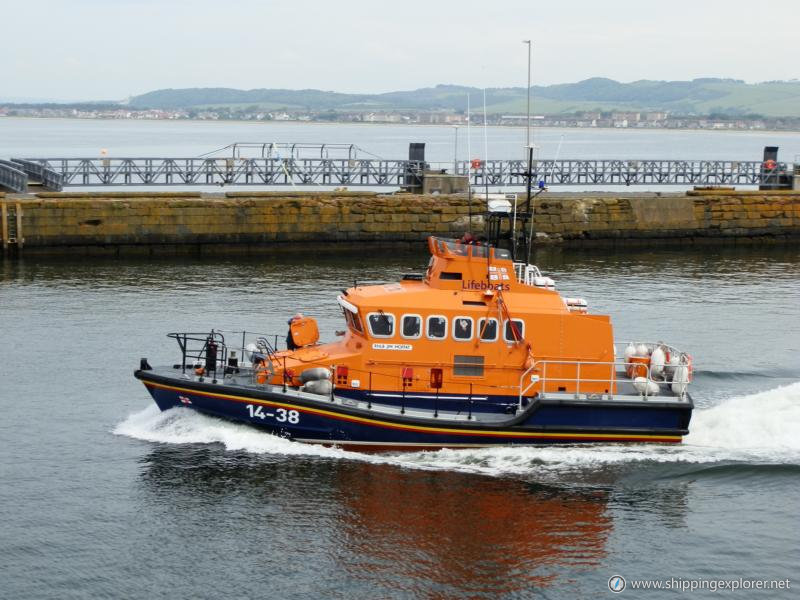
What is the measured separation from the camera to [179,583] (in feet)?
45.2

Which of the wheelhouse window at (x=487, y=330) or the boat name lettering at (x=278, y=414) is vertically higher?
the wheelhouse window at (x=487, y=330)

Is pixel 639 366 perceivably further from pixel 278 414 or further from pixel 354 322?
pixel 278 414

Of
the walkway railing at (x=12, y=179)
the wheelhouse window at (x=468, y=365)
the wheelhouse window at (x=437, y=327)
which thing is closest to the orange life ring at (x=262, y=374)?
the wheelhouse window at (x=437, y=327)

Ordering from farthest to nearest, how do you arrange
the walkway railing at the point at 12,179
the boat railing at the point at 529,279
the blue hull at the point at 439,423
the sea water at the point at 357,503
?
the walkway railing at the point at 12,179, the boat railing at the point at 529,279, the blue hull at the point at 439,423, the sea water at the point at 357,503

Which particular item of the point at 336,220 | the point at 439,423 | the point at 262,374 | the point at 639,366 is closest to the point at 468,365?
A: the point at 439,423

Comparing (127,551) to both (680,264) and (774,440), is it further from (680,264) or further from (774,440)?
(680,264)

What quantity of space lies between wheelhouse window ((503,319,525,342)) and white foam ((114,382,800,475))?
1743mm

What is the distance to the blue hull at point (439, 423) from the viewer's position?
17.3 meters

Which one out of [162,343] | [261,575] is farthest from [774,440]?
[162,343]

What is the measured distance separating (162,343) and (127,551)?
10694mm

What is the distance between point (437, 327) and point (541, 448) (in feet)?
8.23

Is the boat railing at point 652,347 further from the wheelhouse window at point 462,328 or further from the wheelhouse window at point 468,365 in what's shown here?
the wheelhouse window at point 462,328

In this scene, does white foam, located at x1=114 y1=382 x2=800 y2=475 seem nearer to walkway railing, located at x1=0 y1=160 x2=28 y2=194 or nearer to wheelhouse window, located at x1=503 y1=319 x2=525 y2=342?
wheelhouse window, located at x1=503 y1=319 x2=525 y2=342

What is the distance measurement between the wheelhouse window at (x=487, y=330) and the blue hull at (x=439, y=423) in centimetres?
121
